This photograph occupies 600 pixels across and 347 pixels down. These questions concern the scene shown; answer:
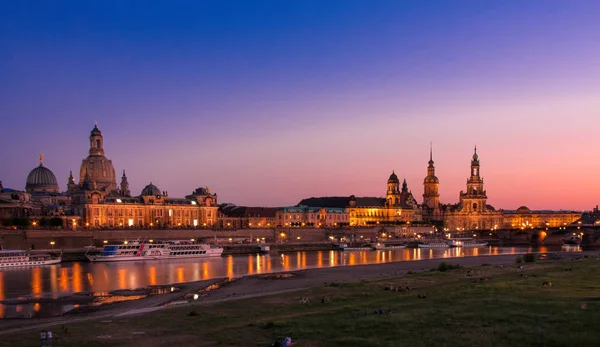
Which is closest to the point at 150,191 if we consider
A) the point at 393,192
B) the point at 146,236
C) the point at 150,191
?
the point at 150,191

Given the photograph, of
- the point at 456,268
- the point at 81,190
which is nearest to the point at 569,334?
the point at 456,268

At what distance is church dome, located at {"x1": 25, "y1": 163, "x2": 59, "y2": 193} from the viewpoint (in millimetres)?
157250

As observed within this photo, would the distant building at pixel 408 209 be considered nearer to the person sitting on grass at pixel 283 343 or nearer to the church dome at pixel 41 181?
the church dome at pixel 41 181

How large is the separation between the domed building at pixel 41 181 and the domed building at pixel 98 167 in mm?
10301

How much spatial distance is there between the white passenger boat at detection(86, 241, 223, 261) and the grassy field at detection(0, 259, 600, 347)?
167 feet

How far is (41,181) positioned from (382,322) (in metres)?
→ 154

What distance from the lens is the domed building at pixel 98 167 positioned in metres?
153

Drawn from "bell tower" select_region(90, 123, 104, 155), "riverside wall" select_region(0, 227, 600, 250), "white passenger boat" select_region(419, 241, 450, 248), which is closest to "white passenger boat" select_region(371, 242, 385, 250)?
"white passenger boat" select_region(419, 241, 450, 248)

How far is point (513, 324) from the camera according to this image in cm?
2097

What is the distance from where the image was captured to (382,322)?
72.9 feet

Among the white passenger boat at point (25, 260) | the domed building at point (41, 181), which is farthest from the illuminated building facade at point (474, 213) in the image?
the white passenger boat at point (25, 260)

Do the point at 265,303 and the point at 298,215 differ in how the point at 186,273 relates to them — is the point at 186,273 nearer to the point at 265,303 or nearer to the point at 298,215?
the point at 265,303

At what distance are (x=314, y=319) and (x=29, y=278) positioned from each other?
4150cm

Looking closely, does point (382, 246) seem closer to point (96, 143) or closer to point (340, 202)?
point (340, 202)
